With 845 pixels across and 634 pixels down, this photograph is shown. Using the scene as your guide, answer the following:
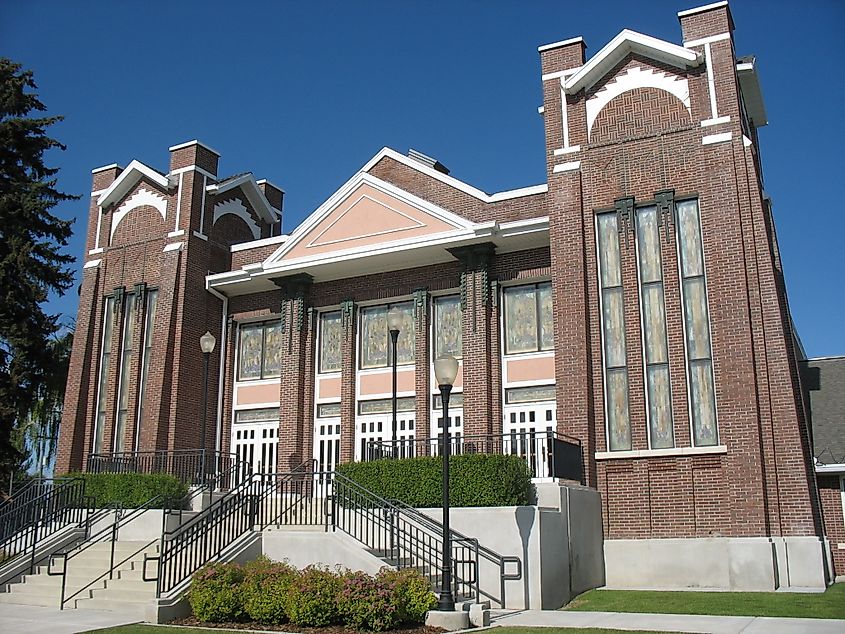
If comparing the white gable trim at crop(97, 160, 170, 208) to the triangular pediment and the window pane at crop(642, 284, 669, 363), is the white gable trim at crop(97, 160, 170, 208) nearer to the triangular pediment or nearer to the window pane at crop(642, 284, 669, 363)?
the triangular pediment

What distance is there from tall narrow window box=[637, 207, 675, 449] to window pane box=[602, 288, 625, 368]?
0.51 metres

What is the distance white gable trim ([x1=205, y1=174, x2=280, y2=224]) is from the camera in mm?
27328

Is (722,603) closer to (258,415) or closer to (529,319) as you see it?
(529,319)

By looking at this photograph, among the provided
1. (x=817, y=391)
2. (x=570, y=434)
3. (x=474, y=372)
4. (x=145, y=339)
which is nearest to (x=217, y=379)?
(x=145, y=339)

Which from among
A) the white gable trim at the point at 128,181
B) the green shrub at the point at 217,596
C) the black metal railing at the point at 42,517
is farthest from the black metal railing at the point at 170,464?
the green shrub at the point at 217,596

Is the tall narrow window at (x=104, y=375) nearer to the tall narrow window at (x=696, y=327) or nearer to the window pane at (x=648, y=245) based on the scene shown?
the window pane at (x=648, y=245)

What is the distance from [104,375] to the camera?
26.3m

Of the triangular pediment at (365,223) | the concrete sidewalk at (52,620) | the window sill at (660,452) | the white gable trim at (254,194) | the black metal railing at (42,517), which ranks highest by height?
the white gable trim at (254,194)

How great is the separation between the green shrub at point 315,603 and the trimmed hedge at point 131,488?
779cm

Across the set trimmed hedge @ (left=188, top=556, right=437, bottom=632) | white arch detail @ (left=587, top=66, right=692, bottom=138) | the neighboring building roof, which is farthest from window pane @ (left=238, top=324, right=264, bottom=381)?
the neighboring building roof

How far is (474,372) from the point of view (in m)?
21.3

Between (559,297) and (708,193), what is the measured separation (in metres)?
4.00

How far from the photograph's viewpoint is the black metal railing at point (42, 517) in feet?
61.9

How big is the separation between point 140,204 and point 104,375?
5654mm
